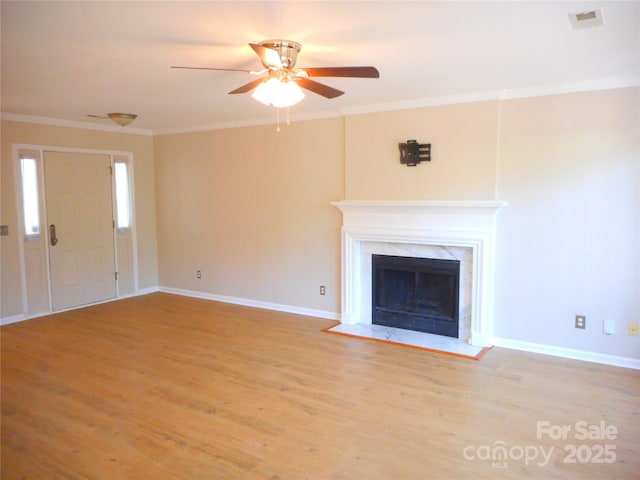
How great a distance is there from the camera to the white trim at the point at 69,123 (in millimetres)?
5035

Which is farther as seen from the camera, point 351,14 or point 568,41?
point 568,41

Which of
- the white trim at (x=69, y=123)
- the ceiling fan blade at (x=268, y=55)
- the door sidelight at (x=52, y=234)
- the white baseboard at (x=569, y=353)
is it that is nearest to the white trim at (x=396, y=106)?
the white trim at (x=69, y=123)

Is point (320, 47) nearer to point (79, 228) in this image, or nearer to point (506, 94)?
point (506, 94)

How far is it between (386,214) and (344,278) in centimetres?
88

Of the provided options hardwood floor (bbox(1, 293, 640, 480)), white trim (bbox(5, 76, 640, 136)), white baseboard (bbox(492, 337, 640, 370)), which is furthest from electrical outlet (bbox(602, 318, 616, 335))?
white trim (bbox(5, 76, 640, 136))

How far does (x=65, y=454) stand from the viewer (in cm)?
260

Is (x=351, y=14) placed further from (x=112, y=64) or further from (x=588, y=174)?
(x=588, y=174)

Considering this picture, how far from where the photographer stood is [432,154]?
4383mm

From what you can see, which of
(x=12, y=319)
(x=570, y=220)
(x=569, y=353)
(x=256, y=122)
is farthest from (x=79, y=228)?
(x=569, y=353)

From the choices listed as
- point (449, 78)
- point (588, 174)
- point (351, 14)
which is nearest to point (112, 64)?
point (351, 14)

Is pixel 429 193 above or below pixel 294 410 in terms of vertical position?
above

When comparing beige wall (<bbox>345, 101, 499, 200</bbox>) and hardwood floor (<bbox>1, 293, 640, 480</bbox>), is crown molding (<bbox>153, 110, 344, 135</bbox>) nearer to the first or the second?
beige wall (<bbox>345, 101, 499, 200</bbox>)

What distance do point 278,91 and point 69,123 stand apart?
406cm

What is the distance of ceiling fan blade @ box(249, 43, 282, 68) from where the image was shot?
7.75 feet
